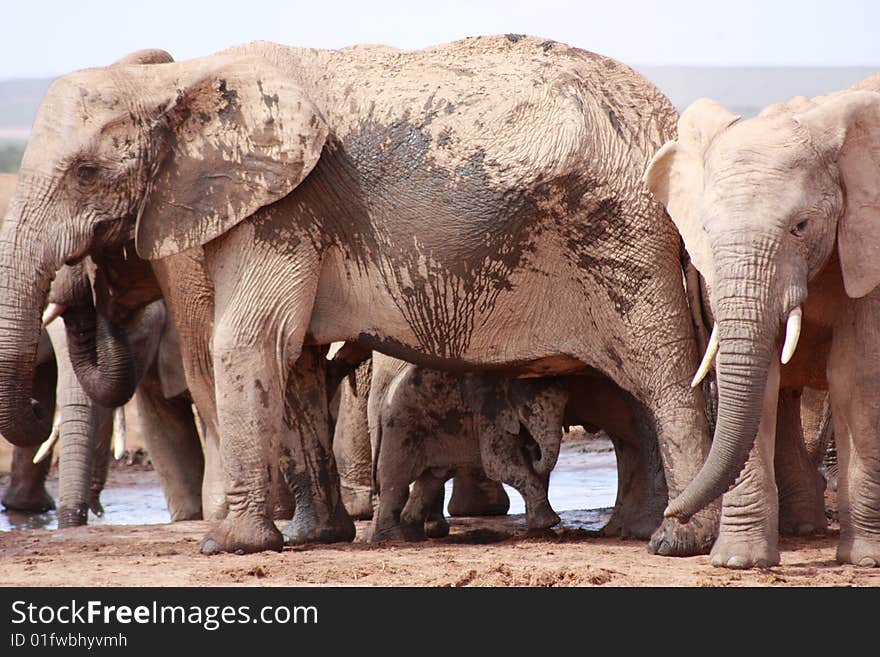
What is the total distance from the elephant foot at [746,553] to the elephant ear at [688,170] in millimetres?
1084

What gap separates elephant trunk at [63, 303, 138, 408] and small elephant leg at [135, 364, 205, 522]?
1.85 meters

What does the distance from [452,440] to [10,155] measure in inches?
672

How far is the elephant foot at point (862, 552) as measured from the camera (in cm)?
730

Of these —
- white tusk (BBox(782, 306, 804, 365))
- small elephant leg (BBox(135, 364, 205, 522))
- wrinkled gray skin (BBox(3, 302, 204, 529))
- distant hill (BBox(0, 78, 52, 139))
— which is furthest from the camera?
distant hill (BBox(0, 78, 52, 139))

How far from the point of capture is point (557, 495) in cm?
1238

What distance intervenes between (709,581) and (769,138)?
167 cm

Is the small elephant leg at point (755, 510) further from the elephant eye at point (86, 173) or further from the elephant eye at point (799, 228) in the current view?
the elephant eye at point (86, 173)

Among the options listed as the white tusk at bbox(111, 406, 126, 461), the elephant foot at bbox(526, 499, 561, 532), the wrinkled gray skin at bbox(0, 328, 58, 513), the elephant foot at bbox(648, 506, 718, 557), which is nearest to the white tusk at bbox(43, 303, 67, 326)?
the white tusk at bbox(111, 406, 126, 461)

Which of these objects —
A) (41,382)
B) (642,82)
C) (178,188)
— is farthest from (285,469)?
(41,382)

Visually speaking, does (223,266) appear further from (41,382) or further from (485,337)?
(41,382)

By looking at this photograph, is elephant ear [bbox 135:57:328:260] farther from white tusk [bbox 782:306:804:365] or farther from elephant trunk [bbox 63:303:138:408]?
white tusk [bbox 782:306:804:365]

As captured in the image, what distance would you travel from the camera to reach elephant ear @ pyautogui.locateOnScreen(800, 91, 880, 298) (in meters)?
7.04

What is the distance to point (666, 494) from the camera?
8406 mm

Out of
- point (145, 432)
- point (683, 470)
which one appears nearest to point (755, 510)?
point (683, 470)
